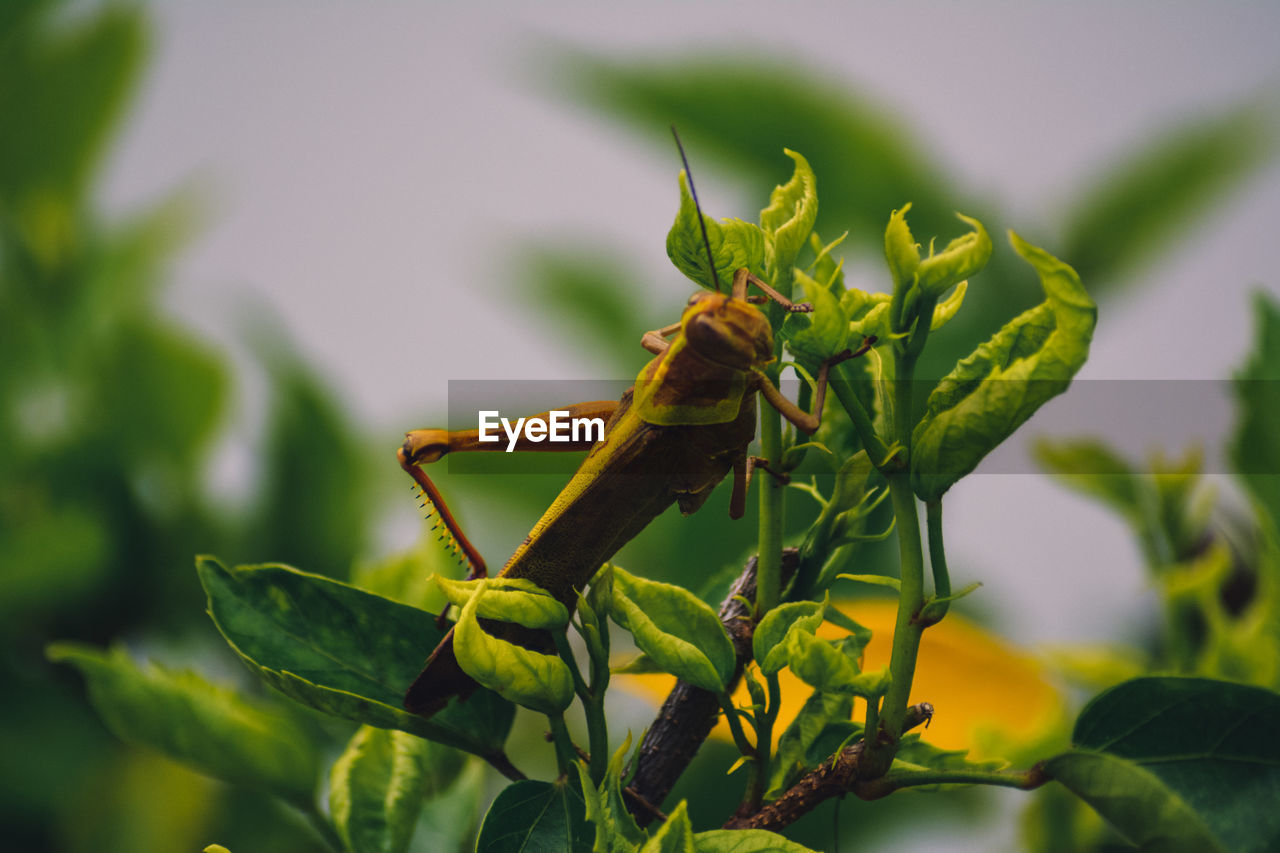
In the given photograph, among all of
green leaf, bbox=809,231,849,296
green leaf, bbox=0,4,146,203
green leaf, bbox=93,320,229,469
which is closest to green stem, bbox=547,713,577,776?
green leaf, bbox=809,231,849,296

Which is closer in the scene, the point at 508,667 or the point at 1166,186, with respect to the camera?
the point at 508,667

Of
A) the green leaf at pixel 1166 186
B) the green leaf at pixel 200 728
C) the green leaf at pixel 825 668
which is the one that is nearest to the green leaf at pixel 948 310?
the green leaf at pixel 825 668

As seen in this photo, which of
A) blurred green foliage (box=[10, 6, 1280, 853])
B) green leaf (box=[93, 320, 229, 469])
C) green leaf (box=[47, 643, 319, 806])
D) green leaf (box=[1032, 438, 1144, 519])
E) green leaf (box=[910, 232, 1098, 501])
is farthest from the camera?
green leaf (box=[93, 320, 229, 469])

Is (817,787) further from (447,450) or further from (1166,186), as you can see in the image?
Answer: (1166,186)

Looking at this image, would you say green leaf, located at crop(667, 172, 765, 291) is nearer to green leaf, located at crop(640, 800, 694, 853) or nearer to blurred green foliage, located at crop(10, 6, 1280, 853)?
green leaf, located at crop(640, 800, 694, 853)

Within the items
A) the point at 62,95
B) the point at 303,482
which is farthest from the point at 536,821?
the point at 62,95

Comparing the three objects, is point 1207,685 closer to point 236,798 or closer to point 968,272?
point 968,272
